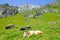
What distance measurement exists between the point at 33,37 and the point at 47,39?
2469 mm

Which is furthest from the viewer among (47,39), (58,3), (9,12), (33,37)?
(58,3)

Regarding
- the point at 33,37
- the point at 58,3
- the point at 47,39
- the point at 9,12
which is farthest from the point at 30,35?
the point at 58,3

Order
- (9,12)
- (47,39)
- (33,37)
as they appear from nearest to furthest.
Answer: (47,39)
(33,37)
(9,12)

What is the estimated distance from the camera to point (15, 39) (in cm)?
2581

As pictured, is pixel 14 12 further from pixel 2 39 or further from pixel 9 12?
pixel 2 39

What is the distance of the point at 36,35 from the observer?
84.1ft

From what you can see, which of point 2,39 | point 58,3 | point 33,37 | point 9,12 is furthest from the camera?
point 58,3

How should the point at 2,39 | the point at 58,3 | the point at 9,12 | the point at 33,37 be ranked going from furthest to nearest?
the point at 58,3 → the point at 9,12 → the point at 2,39 → the point at 33,37

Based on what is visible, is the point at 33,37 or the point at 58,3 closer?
the point at 33,37

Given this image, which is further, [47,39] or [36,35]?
[36,35]

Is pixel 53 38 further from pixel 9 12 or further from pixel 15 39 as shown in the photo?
pixel 9 12

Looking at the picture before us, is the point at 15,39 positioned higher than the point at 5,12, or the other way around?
the point at 15,39

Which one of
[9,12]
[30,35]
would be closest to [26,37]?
[30,35]

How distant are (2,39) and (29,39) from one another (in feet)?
16.1
